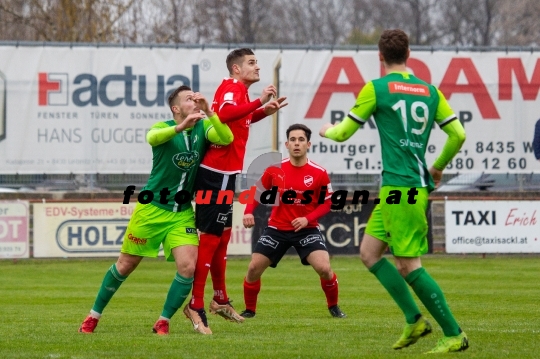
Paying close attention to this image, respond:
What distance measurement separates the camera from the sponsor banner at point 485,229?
21609mm

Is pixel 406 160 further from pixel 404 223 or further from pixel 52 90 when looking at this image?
pixel 52 90

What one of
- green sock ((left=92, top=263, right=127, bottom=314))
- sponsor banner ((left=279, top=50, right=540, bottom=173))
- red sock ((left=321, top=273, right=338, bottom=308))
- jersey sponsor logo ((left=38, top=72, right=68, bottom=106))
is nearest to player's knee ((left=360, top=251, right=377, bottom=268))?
green sock ((left=92, top=263, right=127, bottom=314))

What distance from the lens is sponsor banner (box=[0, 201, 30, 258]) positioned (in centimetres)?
2050

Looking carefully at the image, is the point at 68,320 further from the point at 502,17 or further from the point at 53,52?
the point at 502,17

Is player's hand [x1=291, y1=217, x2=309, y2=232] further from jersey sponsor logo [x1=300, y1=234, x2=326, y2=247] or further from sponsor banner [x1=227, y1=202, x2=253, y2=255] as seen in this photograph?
sponsor banner [x1=227, y1=202, x2=253, y2=255]

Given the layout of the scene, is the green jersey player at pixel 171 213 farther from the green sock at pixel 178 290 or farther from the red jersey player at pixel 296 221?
the red jersey player at pixel 296 221

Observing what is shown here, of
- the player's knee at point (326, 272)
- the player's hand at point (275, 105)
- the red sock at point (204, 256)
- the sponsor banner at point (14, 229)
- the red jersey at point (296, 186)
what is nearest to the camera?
the player's hand at point (275, 105)

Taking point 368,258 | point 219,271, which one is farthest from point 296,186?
point 368,258

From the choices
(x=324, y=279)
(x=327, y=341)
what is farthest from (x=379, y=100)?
(x=324, y=279)

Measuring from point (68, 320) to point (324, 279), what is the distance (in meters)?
2.67

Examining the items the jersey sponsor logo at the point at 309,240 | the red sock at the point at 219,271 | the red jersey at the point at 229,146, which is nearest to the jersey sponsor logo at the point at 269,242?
the jersey sponsor logo at the point at 309,240

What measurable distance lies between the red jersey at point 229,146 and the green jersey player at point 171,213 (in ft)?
1.09

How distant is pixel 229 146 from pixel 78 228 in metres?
12.0

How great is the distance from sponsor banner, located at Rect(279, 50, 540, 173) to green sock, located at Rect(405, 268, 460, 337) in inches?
607
